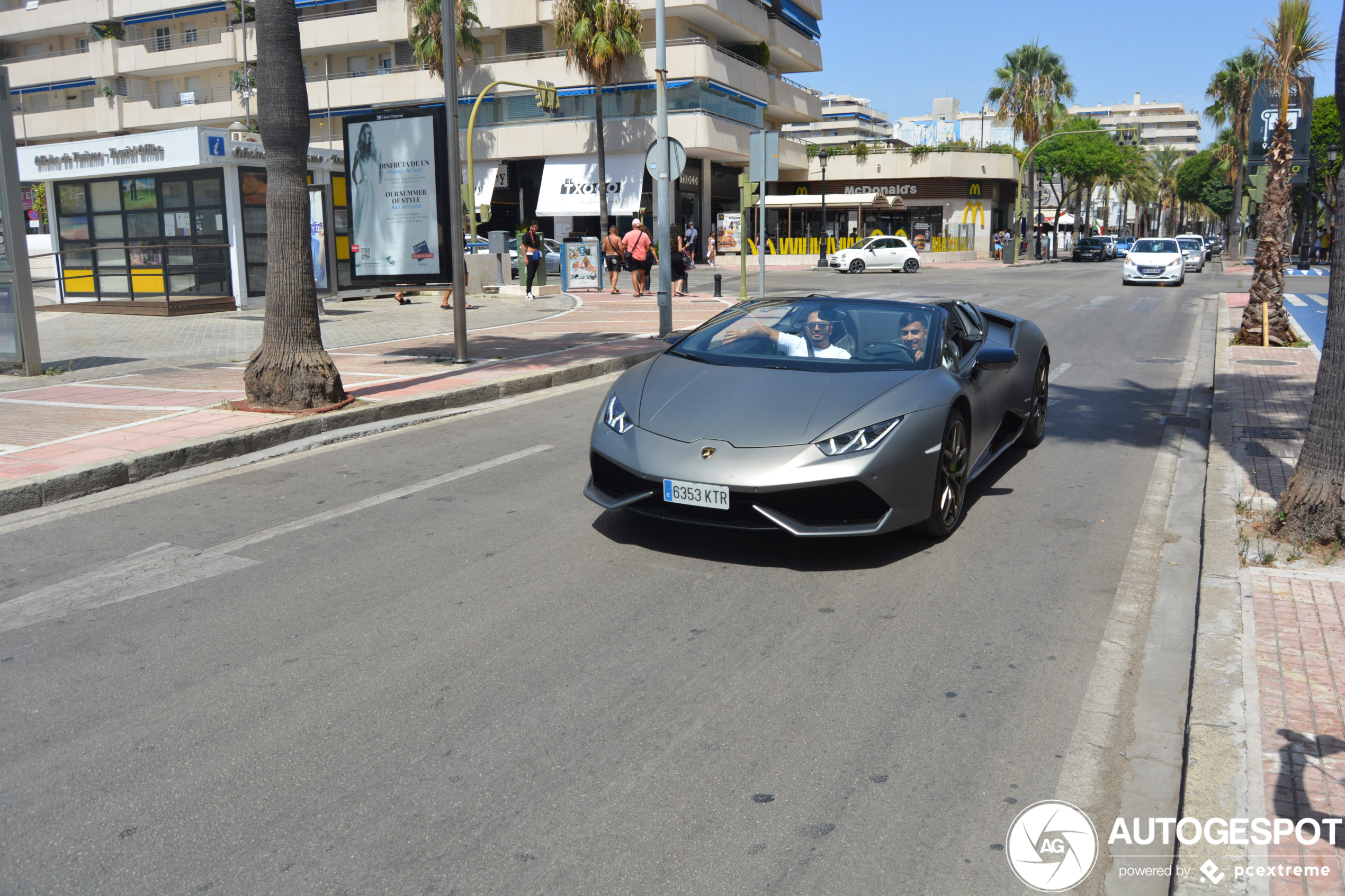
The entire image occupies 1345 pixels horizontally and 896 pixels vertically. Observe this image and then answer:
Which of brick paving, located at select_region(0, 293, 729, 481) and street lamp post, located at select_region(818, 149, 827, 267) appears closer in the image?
brick paving, located at select_region(0, 293, 729, 481)

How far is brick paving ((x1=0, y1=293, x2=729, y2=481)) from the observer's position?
8094mm

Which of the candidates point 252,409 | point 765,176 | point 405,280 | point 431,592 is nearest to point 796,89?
point 765,176

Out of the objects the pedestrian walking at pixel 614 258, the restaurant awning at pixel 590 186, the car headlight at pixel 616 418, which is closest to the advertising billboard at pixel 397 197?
the car headlight at pixel 616 418

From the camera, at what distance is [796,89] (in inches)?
2250

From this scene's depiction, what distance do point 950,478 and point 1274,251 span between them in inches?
480

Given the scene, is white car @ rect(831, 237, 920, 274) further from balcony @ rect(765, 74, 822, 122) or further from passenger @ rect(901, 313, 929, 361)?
passenger @ rect(901, 313, 929, 361)

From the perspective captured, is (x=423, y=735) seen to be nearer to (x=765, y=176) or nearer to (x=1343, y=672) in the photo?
(x=1343, y=672)

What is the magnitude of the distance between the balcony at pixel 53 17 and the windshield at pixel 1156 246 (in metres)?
55.2

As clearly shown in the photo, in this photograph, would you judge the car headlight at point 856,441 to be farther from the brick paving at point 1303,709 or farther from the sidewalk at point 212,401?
the sidewalk at point 212,401

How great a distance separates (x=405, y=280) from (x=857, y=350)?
8601mm

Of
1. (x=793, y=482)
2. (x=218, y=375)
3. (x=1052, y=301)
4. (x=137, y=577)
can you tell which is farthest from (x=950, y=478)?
(x=1052, y=301)

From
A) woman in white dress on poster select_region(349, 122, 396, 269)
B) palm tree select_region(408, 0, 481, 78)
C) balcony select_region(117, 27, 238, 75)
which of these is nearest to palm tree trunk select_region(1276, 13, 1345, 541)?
woman in white dress on poster select_region(349, 122, 396, 269)

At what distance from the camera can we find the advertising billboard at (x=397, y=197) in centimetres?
1282

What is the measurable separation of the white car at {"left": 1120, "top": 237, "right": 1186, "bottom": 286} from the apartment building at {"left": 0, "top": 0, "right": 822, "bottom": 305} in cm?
1969
